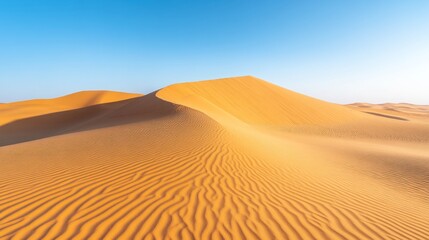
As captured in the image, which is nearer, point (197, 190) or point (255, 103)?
point (197, 190)

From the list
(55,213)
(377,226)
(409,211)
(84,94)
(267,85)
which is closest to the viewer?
(55,213)

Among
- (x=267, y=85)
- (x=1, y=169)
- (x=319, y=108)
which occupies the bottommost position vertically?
(x=1, y=169)

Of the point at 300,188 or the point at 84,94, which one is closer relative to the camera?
the point at 300,188

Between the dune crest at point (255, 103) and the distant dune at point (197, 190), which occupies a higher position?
the dune crest at point (255, 103)

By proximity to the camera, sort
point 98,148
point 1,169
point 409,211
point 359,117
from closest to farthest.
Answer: point 409,211 < point 1,169 < point 98,148 < point 359,117

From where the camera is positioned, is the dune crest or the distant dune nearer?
the distant dune

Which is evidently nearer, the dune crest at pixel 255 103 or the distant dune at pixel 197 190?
the distant dune at pixel 197 190

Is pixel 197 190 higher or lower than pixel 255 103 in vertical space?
lower

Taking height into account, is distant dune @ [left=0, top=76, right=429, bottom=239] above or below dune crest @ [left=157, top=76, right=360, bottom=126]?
below

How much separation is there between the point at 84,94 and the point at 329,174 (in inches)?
2024

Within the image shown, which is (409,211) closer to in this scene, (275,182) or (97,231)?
(275,182)

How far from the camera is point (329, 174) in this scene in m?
7.12

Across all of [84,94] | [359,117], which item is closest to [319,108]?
[359,117]

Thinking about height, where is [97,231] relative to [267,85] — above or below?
below
